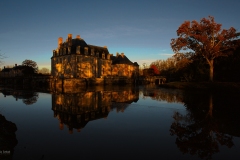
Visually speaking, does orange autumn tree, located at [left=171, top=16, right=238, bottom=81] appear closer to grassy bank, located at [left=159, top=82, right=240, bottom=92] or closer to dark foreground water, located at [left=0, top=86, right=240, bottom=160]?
grassy bank, located at [left=159, top=82, right=240, bottom=92]

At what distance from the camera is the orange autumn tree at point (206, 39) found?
3125 cm

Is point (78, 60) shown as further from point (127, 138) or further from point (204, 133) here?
point (204, 133)

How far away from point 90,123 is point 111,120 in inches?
51.3

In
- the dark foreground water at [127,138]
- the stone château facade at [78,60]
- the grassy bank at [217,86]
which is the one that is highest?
the stone château facade at [78,60]

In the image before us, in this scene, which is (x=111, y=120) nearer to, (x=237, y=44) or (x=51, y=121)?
(x=51, y=121)

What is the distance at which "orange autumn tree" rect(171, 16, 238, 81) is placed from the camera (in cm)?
3125

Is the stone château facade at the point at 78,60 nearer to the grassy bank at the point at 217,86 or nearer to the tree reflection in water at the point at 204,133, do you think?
Answer: the grassy bank at the point at 217,86

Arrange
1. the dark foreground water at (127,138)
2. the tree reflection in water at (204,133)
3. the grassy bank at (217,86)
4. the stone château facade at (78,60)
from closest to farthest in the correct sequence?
the dark foreground water at (127,138)
the tree reflection in water at (204,133)
the grassy bank at (217,86)
the stone château facade at (78,60)

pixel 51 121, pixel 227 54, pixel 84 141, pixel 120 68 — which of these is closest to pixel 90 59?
pixel 120 68

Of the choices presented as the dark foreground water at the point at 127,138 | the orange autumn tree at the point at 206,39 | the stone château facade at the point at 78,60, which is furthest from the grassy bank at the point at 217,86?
the stone château facade at the point at 78,60

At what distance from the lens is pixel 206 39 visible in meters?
31.2

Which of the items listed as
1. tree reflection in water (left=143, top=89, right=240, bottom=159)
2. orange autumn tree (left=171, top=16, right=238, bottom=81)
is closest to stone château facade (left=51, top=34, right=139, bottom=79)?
orange autumn tree (left=171, top=16, right=238, bottom=81)

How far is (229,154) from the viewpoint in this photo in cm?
583

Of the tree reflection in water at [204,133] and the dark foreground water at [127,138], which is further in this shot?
the tree reflection in water at [204,133]
